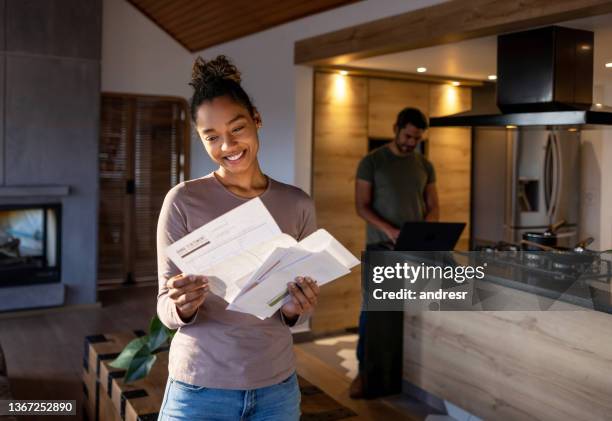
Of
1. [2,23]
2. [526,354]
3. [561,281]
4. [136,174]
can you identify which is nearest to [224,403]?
[561,281]

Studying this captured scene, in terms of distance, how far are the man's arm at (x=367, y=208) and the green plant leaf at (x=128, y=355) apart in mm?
1702

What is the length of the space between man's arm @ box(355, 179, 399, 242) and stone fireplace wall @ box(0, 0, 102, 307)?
2.67 metres

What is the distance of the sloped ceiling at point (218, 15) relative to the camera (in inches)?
194

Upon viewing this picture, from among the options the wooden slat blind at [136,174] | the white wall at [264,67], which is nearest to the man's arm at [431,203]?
the white wall at [264,67]

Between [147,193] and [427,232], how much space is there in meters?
Answer: 4.41

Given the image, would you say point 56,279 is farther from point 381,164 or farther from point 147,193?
point 381,164

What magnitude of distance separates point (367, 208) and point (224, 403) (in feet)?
9.53

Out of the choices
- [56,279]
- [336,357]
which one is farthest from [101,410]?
[56,279]

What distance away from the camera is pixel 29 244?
5738mm

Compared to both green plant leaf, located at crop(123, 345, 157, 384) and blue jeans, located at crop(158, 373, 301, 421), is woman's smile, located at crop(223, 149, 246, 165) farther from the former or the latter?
green plant leaf, located at crop(123, 345, 157, 384)

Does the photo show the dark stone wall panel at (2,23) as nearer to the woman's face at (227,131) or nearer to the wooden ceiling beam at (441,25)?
the wooden ceiling beam at (441,25)

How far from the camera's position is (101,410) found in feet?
10.2

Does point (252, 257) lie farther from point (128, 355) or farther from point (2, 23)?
point (2, 23)

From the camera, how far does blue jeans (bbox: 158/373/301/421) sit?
147 cm
